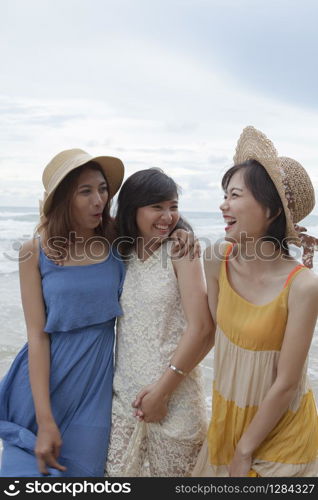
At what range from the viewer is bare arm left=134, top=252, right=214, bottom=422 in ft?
7.51

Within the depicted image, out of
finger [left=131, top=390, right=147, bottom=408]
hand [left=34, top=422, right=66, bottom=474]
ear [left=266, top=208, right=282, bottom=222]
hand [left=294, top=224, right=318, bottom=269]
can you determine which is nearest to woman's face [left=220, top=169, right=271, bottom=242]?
ear [left=266, top=208, right=282, bottom=222]

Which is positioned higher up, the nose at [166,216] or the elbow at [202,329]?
the nose at [166,216]

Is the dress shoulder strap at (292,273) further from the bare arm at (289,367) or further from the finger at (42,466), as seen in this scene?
the finger at (42,466)

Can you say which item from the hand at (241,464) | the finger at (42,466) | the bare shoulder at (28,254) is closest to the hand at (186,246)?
the bare shoulder at (28,254)

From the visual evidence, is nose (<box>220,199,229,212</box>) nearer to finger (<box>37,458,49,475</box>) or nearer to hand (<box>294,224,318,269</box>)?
hand (<box>294,224,318,269</box>)

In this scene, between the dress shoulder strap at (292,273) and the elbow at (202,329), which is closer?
the dress shoulder strap at (292,273)

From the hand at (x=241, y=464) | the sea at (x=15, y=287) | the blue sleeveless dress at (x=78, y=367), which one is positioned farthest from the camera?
the sea at (x=15, y=287)

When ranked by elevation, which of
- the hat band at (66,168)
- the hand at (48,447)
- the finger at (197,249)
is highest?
the hat band at (66,168)

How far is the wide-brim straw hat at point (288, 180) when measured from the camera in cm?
206

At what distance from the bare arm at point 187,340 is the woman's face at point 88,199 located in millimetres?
424

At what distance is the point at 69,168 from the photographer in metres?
2.37

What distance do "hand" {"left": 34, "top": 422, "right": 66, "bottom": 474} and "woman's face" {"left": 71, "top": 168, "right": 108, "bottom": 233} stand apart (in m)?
0.88

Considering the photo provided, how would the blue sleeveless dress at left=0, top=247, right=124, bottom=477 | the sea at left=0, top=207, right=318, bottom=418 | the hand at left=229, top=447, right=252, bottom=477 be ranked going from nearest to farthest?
the hand at left=229, top=447, right=252, bottom=477, the blue sleeveless dress at left=0, top=247, right=124, bottom=477, the sea at left=0, top=207, right=318, bottom=418

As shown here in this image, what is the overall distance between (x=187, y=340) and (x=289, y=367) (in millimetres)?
453
